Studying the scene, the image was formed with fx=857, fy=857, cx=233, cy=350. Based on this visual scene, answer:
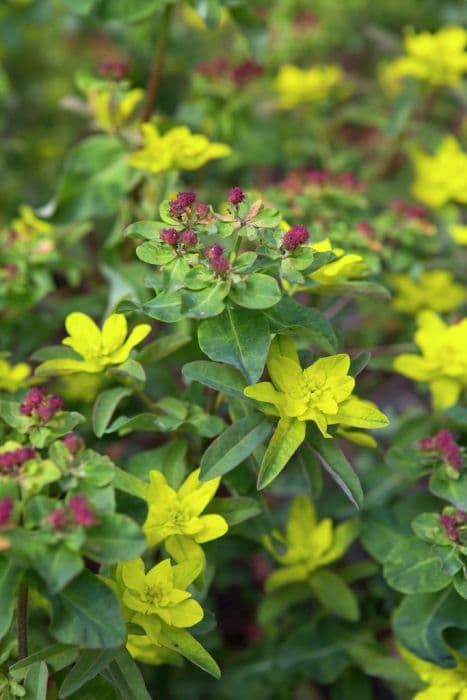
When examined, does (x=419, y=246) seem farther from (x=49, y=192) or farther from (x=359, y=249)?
(x=49, y=192)

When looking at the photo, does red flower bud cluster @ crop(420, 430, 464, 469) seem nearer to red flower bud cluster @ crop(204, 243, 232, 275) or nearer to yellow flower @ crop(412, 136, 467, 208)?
red flower bud cluster @ crop(204, 243, 232, 275)

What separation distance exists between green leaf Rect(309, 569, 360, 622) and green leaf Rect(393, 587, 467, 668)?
144 mm

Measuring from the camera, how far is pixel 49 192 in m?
2.41

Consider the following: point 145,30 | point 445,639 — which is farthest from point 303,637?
point 145,30

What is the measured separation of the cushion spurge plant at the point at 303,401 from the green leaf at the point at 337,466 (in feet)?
0.07

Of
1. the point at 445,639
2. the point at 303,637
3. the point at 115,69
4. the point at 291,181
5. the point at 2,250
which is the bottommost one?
the point at 303,637

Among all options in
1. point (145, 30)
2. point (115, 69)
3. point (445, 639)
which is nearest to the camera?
point (445, 639)

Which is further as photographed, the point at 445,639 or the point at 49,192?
the point at 49,192

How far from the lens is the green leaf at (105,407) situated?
125cm

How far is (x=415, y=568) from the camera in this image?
1229mm

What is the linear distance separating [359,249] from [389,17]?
1.50 metres

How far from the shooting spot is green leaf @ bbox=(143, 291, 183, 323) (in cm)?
109

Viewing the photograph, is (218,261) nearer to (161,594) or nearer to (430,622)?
(161,594)

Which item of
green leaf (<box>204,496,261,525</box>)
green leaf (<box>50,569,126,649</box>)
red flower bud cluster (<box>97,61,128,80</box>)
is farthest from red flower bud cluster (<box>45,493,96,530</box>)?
red flower bud cluster (<box>97,61,128,80</box>)
